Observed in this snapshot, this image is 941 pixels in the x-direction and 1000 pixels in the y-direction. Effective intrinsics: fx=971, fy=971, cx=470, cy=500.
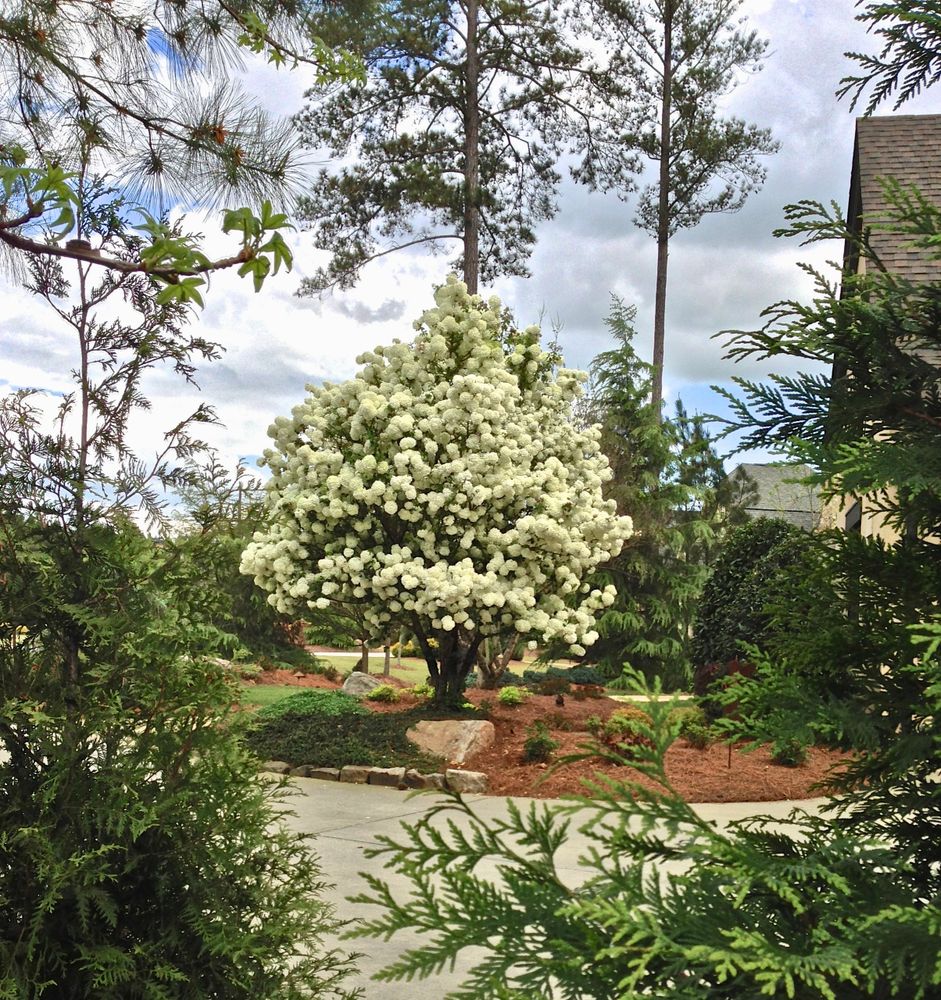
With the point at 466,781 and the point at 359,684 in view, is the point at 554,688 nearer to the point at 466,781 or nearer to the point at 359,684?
the point at 359,684

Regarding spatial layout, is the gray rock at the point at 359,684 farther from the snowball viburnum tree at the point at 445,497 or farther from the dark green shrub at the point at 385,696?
the snowball viburnum tree at the point at 445,497

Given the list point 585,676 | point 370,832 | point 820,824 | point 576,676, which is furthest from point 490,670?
point 820,824

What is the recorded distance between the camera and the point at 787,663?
211 centimetres

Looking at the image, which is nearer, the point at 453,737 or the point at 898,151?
the point at 453,737

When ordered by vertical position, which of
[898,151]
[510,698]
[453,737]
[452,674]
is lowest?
[453,737]

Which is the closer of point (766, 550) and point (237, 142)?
point (237, 142)

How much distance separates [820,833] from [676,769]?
24.1 ft

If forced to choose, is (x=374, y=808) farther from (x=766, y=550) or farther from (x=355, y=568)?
(x=766, y=550)

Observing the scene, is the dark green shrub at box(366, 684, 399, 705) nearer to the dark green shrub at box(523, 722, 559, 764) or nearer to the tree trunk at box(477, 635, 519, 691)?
the dark green shrub at box(523, 722, 559, 764)

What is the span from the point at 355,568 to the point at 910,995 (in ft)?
29.3

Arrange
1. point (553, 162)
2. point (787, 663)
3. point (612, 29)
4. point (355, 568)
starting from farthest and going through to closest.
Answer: point (612, 29), point (553, 162), point (355, 568), point (787, 663)

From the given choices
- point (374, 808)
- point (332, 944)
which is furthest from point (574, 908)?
point (374, 808)

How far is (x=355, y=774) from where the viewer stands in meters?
9.23

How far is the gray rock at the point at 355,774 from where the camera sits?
920cm
